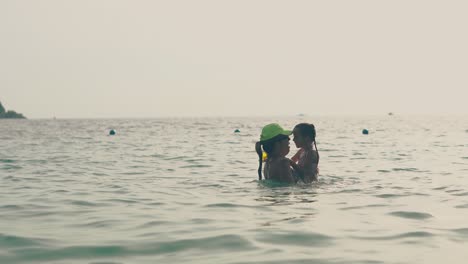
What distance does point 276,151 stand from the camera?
449 inches

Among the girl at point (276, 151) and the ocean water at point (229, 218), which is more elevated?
the girl at point (276, 151)

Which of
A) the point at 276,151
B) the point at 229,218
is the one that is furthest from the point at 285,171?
the point at 229,218

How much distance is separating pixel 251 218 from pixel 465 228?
3083 millimetres

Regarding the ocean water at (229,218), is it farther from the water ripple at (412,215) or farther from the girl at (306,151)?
the girl at (306,151)

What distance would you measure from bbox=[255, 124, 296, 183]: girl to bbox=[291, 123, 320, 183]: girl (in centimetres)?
51

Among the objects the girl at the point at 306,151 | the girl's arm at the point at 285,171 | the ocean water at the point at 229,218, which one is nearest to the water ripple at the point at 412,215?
the ocean water at the point at 229,218

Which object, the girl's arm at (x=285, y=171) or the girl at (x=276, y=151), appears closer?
the girl at (x=276, y=151)

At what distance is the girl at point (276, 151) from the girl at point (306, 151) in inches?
20.2

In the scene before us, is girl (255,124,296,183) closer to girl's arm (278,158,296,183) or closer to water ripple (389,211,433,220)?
girl's arm (278,158,296,183)

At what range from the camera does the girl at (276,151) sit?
36.9ft

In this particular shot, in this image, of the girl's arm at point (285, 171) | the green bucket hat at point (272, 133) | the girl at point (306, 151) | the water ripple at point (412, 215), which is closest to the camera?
the water ripple at point (412, 215)

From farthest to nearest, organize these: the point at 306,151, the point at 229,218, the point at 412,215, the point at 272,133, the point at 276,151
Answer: the point at 306,151 → the point at 276,151 → the point at 272,133 → the point at 412,215 → the point at 229,218

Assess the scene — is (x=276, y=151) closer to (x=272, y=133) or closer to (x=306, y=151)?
(x=272, y=133)

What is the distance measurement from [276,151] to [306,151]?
3.20ft
